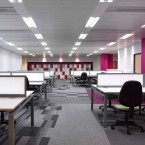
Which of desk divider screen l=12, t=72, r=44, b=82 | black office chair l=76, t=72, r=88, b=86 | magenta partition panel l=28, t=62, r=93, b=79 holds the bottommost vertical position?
black office chair l=76, t=72, r=88, b=86

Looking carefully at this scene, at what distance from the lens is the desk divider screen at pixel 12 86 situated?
333 centimetres

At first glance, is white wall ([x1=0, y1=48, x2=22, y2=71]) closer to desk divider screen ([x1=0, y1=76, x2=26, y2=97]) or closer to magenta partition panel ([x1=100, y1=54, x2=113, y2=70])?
magenta partition panel ([x1=100, y1=54, x2=113, y2=70])

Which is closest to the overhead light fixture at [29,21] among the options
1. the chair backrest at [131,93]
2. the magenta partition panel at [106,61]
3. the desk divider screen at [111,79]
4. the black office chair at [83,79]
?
Result: the desk divider screen at [111,79]

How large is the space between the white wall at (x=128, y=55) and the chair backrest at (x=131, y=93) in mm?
7511

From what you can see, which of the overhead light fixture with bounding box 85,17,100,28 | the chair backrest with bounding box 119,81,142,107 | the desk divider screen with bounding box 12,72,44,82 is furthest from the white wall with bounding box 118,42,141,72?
the chair backrest with bounding box 119,81,142,107

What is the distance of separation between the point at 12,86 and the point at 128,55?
10087 mm

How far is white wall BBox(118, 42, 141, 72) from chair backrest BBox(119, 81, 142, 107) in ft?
24.6

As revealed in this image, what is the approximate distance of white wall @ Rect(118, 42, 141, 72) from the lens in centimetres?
1081

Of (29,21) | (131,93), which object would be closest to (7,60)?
(29,21)

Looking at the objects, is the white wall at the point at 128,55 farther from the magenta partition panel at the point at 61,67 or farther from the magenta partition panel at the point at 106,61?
the magenta partition panel at the point at 61,67

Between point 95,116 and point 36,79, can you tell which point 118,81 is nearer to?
point 95,116

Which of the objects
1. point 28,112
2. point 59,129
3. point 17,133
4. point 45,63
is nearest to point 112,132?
point 59,129

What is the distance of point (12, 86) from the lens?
3.38 meters

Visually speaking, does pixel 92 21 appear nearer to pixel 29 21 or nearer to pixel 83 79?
pixel 29 21
